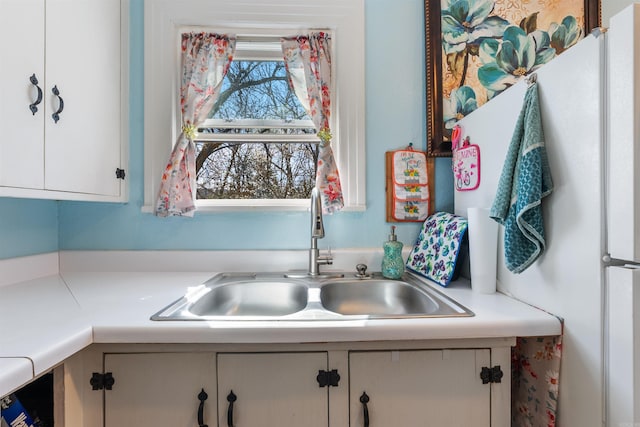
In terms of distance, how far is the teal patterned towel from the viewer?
84cm

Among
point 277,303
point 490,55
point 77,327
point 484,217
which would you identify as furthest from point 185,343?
point 490,55

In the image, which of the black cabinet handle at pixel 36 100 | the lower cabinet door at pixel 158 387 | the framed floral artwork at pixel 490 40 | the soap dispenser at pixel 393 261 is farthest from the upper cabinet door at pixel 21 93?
the framed floral artwork at pixel 490 40

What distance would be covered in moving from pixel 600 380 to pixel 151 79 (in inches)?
75.7

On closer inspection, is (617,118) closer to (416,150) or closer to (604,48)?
(604,48)

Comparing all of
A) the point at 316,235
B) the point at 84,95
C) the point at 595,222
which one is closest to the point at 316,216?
the point at 316,235

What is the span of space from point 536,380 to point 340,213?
94 cm

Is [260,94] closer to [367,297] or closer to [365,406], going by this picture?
[367,297]

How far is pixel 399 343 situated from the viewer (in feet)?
2.80

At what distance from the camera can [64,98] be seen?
109cm

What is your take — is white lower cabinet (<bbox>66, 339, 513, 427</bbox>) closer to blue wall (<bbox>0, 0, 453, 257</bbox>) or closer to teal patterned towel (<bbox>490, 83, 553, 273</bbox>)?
teal patterned towel (<bbox>490, 83, 553, 273</bbox>)

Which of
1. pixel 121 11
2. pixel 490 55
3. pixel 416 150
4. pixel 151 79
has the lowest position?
pixel 416 150

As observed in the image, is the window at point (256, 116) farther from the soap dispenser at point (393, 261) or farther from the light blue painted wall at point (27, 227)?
the light blue painted wall at point (27, 227)

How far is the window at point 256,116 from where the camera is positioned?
1.49 metres

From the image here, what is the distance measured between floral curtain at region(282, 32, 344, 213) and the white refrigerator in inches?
31.9
